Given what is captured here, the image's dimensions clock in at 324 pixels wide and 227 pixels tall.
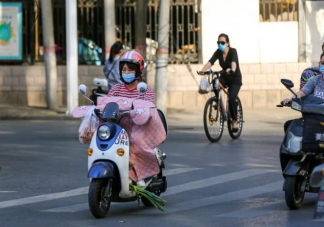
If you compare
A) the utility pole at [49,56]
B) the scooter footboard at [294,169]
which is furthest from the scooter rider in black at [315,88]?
the utility pole at [49,56]

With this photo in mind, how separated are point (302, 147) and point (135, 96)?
1.72 m

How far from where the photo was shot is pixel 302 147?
9.52 meters

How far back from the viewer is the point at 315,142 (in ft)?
31.1

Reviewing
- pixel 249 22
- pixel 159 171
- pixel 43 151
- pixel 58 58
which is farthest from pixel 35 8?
pixel 159 171

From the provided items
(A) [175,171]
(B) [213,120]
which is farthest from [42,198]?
(B) [213,120]

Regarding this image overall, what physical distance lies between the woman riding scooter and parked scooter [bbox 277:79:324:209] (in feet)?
4.27

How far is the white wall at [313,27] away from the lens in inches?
961

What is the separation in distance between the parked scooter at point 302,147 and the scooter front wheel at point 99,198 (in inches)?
68.1

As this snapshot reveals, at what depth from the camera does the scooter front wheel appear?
29.2 feet

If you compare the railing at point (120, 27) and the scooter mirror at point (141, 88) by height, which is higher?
the railing at point (120, 27)

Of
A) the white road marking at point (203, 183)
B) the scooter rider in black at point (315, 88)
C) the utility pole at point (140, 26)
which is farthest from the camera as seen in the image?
the utility pole at point (140, 26)

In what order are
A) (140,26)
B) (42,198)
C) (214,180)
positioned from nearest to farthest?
1. (42,198)
2. (214,180)
3. (140,26)

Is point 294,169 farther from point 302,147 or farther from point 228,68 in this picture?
point 228,68

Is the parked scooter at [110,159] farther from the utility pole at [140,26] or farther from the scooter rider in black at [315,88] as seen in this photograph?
the utility pole at [140,26]
